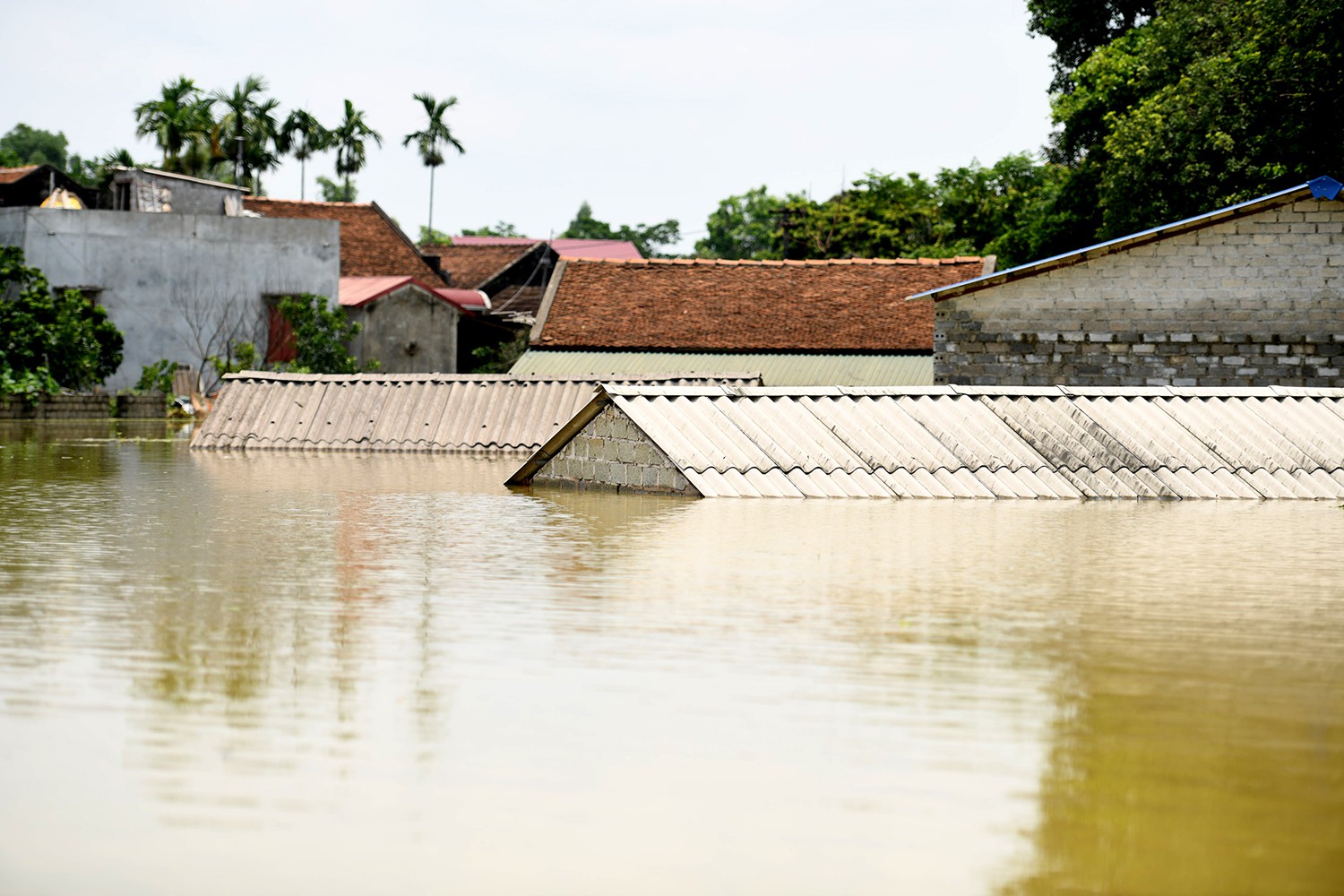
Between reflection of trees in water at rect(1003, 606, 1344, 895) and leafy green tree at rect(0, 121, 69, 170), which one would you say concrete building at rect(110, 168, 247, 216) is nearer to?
reflection of trees in water at rect(1003, 606, 1344, 895)

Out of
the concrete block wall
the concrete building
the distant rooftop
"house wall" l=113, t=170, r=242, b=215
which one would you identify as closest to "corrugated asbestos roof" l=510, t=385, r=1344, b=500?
the concrete block wall

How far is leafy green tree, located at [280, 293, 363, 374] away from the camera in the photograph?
134 ft

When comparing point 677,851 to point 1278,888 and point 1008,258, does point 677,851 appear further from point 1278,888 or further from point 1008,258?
point 1008,258

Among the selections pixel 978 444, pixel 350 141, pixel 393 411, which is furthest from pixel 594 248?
pixel 978 444

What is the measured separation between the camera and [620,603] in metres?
7.56

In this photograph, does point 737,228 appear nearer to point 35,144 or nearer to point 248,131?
point 248,131

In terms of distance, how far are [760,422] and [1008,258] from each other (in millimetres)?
31267

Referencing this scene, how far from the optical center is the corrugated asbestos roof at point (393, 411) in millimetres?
23500

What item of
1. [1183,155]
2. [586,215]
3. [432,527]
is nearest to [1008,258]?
[1183,155]

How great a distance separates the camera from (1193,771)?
4.52 meters

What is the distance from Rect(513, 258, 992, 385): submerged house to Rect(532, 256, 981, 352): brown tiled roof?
3cm

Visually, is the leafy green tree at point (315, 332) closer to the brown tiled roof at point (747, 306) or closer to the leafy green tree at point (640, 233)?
the brown tiled roof at point (747, 306)

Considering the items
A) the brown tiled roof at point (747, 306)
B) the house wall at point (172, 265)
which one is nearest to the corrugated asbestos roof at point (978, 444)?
the brown tiled roof at point (747, 306)

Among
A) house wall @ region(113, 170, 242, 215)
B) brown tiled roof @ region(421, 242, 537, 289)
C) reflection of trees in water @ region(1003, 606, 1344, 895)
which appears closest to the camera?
reflection of trees in water @ region(1003, 606, 1344, 895)
